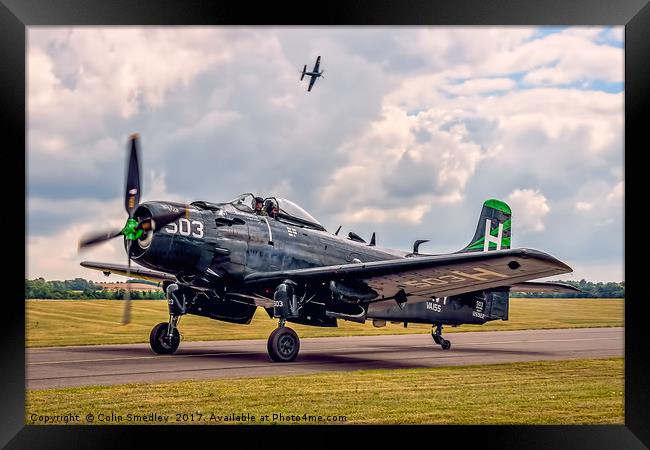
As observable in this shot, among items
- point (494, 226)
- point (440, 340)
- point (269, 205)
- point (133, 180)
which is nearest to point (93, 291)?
point (133, 180)

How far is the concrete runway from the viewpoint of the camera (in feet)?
32.2

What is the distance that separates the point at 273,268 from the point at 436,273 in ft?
9.26

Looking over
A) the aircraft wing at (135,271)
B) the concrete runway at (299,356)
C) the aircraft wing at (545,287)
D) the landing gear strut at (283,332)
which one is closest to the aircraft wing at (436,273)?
the landing gear strut at (283,332)

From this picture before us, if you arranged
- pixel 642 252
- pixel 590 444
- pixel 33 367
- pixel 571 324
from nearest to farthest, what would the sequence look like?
pixel 590 444 → pixel 642 252 → pixel 33 367 → pixel 571 324

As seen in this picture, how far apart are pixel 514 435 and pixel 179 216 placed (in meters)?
5.85

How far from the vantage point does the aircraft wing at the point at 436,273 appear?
30.1ft

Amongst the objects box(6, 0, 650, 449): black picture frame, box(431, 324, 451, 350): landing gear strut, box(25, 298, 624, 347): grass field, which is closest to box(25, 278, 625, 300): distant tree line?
Result: box(25, 298, 624, 347): grass field

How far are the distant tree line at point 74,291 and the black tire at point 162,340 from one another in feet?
2.62

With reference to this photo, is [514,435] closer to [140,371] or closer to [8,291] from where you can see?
[140,371]

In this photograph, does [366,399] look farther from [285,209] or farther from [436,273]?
[285,209]

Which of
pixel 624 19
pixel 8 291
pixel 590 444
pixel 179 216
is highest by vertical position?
pixel 624 19

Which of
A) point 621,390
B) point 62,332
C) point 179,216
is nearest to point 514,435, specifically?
point 621,390

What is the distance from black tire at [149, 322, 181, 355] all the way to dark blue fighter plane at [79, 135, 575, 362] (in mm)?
18

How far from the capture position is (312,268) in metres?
12.1
